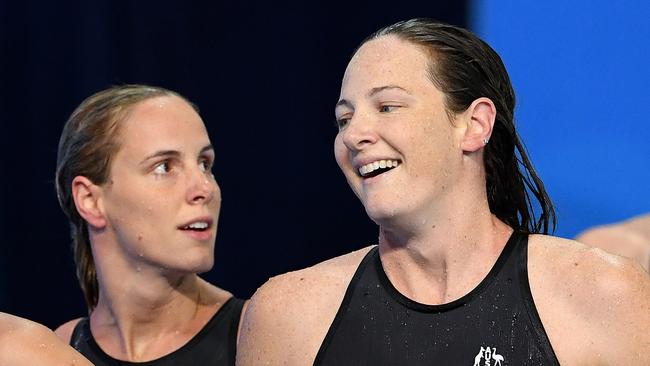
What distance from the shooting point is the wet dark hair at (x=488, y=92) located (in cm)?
188

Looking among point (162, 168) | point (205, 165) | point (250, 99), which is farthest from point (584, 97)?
point (162, 168)

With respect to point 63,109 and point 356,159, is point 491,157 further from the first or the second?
point 63,109

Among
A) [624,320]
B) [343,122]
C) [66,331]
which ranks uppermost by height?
Answer: [343,122]

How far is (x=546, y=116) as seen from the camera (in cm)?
336

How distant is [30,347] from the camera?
6.02 ft

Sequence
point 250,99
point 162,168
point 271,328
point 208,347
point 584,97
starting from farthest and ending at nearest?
point 250,99 < point 584,97 < point 162,168 < point 208,347 < point 271,328

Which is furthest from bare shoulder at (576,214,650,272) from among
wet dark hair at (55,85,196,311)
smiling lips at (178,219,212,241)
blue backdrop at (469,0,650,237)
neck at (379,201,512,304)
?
wet dark hair at (55,85,196,311)

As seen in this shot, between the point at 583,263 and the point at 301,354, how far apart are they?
457mm

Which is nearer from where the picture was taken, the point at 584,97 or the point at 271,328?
the point at 271,328

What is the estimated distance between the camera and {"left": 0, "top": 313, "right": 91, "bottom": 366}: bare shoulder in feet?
5.98

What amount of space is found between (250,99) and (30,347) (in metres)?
1.75

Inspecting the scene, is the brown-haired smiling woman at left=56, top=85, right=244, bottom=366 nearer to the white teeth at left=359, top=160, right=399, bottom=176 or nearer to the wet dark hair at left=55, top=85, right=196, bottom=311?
the wet dark hair at left=55, top=85, right=196, bottom=311

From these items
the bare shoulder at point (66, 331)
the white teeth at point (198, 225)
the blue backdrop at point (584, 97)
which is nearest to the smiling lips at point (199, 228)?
the white teeth at point (198, 225)

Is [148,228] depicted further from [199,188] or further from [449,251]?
[449,251]
